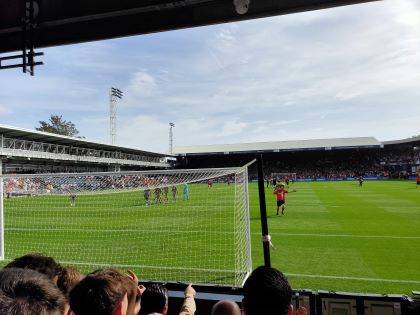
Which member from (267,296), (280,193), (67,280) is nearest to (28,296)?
(267,296)

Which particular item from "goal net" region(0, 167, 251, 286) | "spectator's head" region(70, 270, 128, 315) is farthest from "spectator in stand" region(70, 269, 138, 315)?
"goal net" region(0, 167, 251, 286)

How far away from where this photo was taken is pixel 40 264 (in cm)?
273

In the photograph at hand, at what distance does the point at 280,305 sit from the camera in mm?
2262

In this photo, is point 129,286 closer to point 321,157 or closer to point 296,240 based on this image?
point 296,240

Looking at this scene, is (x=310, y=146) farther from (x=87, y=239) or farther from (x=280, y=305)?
(x=280, y=305)

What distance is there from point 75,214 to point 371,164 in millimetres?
65699

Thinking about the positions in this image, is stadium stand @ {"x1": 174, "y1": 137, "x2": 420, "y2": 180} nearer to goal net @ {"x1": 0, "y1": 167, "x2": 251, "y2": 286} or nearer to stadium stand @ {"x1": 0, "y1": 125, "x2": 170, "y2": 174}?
stadium stand @ {"x1": 0, "y1": 125, "x2": 170, "y2": 174}

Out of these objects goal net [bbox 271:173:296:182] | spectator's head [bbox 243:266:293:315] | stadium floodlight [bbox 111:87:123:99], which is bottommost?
spectator's head [bbox 243:266:293:315]

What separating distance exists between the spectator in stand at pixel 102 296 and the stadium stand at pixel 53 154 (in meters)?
39.0

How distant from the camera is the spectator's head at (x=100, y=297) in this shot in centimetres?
215

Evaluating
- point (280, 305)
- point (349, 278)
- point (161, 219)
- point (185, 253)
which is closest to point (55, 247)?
point (185, 253)

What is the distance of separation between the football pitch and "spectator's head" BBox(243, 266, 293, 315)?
6.28 metres

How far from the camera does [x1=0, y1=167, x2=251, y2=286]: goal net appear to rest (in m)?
9.79

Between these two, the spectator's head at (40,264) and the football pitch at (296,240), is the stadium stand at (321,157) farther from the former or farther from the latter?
the spectator's head at (40,264)
